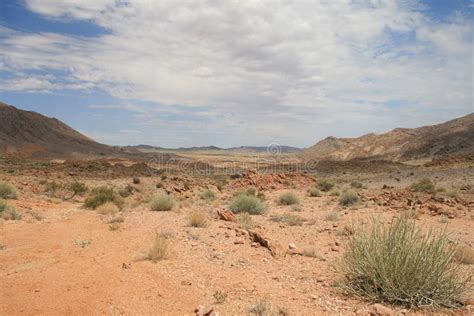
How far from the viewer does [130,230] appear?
36.7ft

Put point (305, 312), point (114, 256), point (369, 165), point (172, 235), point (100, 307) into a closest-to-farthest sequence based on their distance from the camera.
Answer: point (305, 312)
point (100, 307)
point (114, 256)
point (172, 235)
point (369, 165)

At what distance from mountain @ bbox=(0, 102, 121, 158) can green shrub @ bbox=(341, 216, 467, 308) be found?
70.5 metres

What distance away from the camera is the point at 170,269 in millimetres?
7203

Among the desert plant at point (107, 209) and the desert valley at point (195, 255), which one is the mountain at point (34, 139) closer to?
the desert plant at point (107, 209)

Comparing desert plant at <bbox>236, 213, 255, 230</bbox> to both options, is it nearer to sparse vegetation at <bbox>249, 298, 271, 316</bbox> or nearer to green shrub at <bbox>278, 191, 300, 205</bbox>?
green shrub at <bbox>278, 191, 300, 205</bbox>

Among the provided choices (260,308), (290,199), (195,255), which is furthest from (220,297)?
(290,199)

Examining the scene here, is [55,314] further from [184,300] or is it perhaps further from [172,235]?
[172,235]

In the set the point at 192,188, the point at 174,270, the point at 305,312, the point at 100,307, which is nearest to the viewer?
the point at 305,312

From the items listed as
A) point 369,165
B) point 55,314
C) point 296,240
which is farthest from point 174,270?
point 369,165

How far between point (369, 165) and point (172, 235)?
4514 centimetres

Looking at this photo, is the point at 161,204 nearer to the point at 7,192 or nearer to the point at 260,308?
the point at 7,192

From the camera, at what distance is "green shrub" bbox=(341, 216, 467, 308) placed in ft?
17.4

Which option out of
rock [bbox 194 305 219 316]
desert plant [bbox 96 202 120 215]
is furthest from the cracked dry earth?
desert plant [bbox 96 202 120 215]

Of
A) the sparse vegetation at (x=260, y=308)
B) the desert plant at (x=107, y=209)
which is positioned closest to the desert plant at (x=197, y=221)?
the desert plant at (x=107, y=209)
